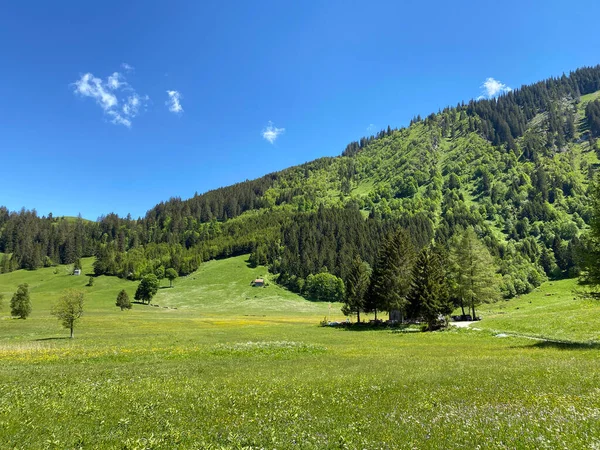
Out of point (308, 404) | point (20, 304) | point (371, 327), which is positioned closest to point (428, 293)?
point (371, 327)

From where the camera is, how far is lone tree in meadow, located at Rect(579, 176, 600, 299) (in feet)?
103

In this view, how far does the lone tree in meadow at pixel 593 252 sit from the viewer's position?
3139 cm

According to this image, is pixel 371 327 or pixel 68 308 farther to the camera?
pixel 371 327

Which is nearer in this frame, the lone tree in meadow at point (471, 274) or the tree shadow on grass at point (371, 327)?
the tree shadow on grass at point (371, 327)

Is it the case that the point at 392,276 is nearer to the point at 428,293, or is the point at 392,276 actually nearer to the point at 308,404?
the point at 428,293

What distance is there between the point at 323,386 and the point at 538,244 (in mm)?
225682

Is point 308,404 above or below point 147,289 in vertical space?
above

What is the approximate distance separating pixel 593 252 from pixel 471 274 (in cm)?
3617

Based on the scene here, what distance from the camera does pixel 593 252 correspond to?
32.2 metres

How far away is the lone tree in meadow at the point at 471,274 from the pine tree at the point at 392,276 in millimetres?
9451

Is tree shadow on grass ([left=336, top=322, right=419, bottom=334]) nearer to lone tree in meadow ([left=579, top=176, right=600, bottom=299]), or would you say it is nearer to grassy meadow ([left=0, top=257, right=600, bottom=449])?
lone tree in meadow ([left=579, top=176, right=600, bottom=299])

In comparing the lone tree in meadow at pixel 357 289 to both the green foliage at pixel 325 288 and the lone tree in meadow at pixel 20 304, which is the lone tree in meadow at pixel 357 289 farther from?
the green foliage at pixel 325 288

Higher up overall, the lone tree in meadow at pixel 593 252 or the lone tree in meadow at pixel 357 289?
the lone tree in meadow at pixel 593 252

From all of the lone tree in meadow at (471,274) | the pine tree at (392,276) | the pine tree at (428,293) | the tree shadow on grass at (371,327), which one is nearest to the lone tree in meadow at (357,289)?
the pine tree at (392,276)
